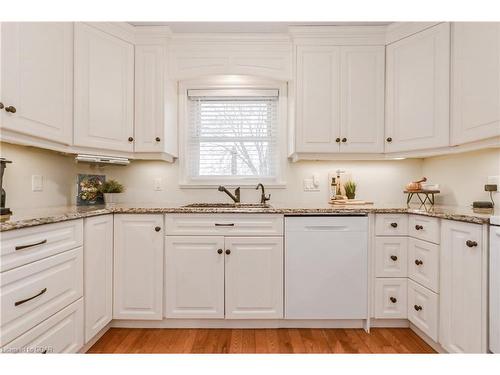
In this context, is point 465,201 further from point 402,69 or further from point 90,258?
point 90,258

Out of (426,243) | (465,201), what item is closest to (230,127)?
(426,243)

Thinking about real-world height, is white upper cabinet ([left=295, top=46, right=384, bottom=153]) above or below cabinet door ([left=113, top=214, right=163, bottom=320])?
above

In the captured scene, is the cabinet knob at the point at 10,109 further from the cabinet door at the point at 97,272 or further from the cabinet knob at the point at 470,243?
the cabinet knob at the point at 470,243

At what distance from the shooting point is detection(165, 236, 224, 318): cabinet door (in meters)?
1.99

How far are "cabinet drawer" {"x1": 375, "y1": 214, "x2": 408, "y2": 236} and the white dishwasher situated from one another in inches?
4.9

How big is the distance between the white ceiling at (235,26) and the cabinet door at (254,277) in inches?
69.9

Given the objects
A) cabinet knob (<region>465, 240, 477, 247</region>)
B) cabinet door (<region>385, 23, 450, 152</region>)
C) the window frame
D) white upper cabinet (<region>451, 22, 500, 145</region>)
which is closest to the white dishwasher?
cabinet knob (<region>465, 240, 477, 247</region>)

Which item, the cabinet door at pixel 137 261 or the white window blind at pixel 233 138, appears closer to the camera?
the cabinet door at pixel 137 261

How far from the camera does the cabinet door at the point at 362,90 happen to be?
2.28m

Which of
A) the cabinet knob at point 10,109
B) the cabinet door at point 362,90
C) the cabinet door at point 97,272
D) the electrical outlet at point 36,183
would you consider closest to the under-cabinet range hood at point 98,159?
the electrical outlet at point 36,183

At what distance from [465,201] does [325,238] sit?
3.94ft

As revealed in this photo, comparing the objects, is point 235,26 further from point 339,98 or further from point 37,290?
point 37,290

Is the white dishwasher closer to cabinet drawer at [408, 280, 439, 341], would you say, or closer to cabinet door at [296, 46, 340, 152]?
cabinet drawer at [408, 280, 439, 341]

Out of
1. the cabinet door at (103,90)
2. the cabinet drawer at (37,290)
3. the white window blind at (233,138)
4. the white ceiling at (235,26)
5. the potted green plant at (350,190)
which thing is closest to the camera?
the cabinet drawer at (37,290)
